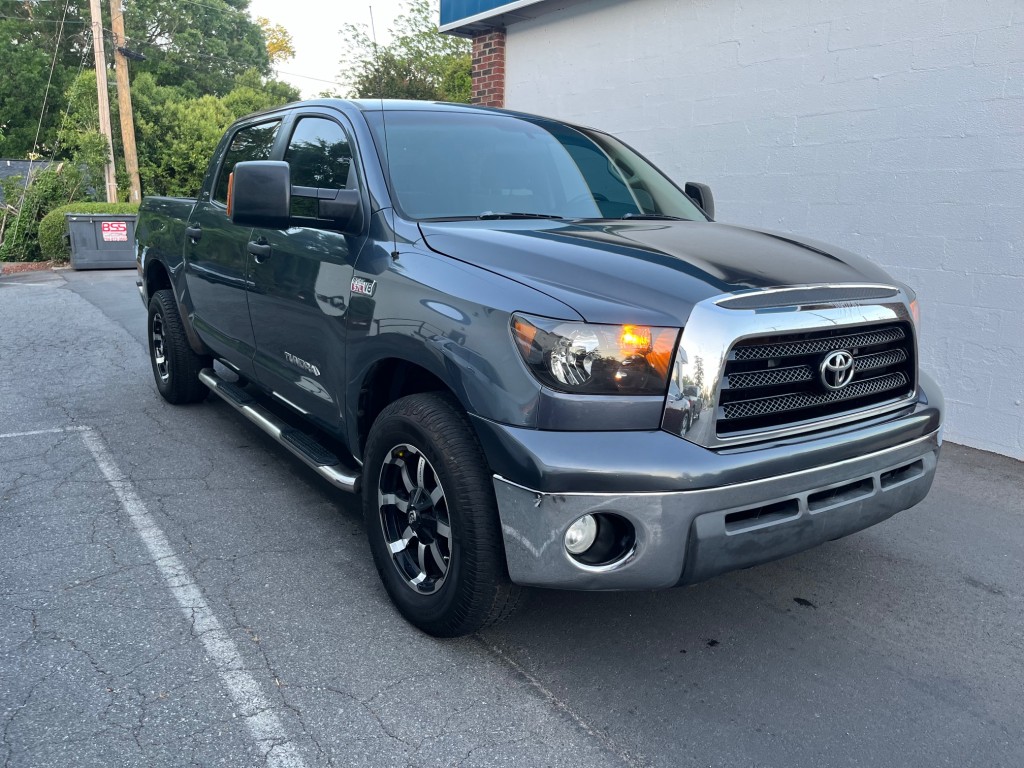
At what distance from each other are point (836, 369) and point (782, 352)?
0.79ft

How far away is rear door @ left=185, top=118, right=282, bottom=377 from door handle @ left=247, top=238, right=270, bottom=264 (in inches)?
5.1

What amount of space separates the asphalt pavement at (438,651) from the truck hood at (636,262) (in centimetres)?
127

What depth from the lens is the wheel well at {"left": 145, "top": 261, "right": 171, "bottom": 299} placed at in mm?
6254

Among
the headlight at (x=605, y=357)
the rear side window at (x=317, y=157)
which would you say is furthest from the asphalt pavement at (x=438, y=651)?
the rear side window at (x=317, y=157)

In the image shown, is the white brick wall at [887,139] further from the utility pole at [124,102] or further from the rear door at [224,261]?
the utility pole at [124,102]

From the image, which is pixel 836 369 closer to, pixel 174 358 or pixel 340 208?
pixel 340 208

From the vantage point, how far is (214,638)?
3.11m

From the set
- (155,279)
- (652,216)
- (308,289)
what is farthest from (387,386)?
(155,279)

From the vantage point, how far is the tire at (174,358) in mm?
5844

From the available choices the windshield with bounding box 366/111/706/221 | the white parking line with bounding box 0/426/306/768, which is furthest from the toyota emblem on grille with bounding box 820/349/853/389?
the white parking line with bounding box 0/426/306/768

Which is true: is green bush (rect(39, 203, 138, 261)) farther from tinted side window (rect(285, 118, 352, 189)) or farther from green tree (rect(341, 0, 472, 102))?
tinted side window (rect(285, 118, 352, 189))

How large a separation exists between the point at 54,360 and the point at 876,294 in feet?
23.6

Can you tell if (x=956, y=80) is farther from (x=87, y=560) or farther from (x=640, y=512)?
(x=87, y=560)

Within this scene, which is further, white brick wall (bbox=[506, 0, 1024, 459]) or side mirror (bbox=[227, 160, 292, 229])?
white brick wall (bbox=[506, 0, 1024, 459])
